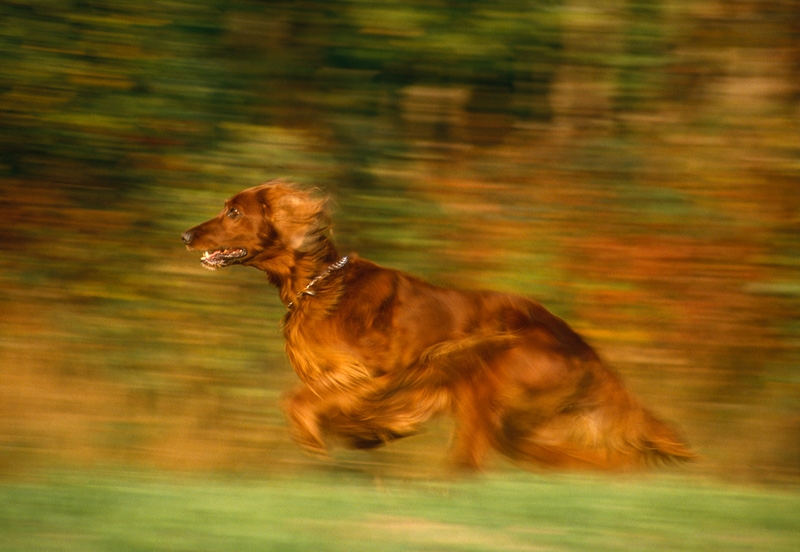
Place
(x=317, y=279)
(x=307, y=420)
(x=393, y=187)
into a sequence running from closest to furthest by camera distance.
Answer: (x=307, y=420), (x=317, y=279), (x=393, y=187)

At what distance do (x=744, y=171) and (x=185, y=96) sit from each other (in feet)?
13.4

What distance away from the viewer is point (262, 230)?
5.67 metres

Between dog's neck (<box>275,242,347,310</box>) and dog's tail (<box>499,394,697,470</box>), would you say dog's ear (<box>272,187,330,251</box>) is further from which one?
dog's tail (<box>499,394,697,470</box>)

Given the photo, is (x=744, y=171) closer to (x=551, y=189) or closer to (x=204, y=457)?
(x=551, y=189)

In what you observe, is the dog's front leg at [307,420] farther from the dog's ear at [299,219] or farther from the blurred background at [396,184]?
the blurred background at [396,184]

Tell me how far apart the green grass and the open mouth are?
1.63m

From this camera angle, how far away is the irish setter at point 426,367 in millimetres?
5477

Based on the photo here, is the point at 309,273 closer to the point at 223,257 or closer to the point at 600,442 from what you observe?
the point at 223,257

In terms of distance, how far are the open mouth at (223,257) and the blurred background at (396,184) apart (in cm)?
206

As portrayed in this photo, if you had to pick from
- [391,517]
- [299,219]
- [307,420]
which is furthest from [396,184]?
[391,517]

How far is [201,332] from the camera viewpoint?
26.1ft

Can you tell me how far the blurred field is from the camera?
7.64 meters

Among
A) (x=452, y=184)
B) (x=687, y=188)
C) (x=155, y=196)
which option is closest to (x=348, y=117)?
(x=452, y=184)

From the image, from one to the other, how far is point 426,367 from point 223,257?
3.86ft
